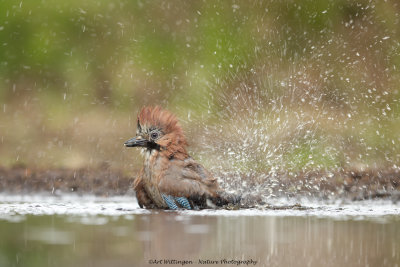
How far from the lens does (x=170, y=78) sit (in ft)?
41.2

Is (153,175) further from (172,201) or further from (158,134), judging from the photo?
(158,134)

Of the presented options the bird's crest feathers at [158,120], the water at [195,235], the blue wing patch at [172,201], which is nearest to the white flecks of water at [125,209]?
the water at [195,235]

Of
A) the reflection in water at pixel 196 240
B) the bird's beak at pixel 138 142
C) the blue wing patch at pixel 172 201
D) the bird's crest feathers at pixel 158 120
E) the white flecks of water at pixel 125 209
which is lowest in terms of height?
the reflection in water at pixel 196 240

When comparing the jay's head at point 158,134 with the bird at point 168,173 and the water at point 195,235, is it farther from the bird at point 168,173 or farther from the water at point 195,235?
the water at point 195,235

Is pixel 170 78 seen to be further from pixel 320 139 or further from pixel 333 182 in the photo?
pixel 333 182

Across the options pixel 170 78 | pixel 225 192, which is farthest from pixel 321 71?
pixel 225 192

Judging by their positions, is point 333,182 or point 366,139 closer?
point 333,182

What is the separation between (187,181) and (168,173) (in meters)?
0.19

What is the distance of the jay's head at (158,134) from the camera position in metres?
8.10

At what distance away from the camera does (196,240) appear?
234 inches

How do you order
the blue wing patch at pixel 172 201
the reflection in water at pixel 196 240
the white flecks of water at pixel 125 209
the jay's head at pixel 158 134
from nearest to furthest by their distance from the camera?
the reflection in water at pixel 196 240
the white flecks of water at pixel 125 209
the blue wing patch at pixel 172 201
the jay's head at pixel 158 134

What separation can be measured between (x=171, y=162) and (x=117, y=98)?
4.68m

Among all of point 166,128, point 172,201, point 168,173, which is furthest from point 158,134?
point 172,201

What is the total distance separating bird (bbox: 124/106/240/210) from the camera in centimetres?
788
